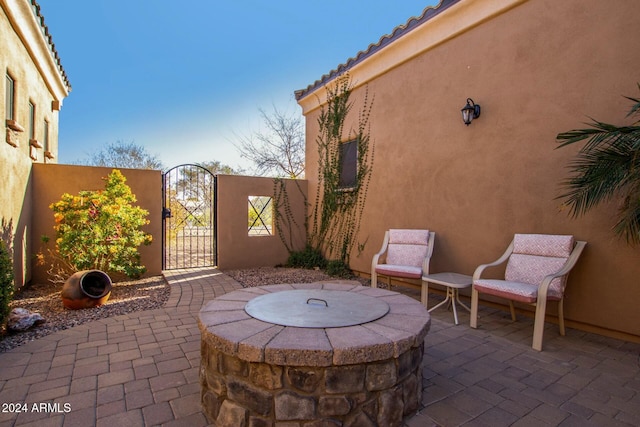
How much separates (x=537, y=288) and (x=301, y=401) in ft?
8.02

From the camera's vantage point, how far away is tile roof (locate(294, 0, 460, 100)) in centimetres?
443

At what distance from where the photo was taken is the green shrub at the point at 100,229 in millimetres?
4430

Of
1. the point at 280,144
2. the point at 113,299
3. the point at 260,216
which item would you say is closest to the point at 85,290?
the point at 113,299

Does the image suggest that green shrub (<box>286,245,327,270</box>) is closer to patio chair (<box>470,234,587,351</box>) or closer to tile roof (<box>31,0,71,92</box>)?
patio chair (<box>470,234,587,351</box>)

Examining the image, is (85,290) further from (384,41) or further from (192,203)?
(384,41)

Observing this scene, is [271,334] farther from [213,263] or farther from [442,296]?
[213,263]

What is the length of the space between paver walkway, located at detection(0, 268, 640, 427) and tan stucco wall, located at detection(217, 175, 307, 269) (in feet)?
10.1

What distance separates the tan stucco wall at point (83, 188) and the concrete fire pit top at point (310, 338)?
14.0 feet

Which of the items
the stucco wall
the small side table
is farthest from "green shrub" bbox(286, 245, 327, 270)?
the stucco wall

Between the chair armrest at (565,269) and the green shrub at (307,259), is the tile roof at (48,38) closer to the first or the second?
the green shrub at (307,259)

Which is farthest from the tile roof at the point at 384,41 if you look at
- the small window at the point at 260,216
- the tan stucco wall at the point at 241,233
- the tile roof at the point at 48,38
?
the tile roof at the point at 48,38

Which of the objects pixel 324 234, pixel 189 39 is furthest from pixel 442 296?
pixel 189 39

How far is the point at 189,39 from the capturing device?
10.3 m

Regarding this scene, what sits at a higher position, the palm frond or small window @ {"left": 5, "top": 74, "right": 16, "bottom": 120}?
small window @ {"left": 5, "top": 74, "right": 16, "bottom": 120}
